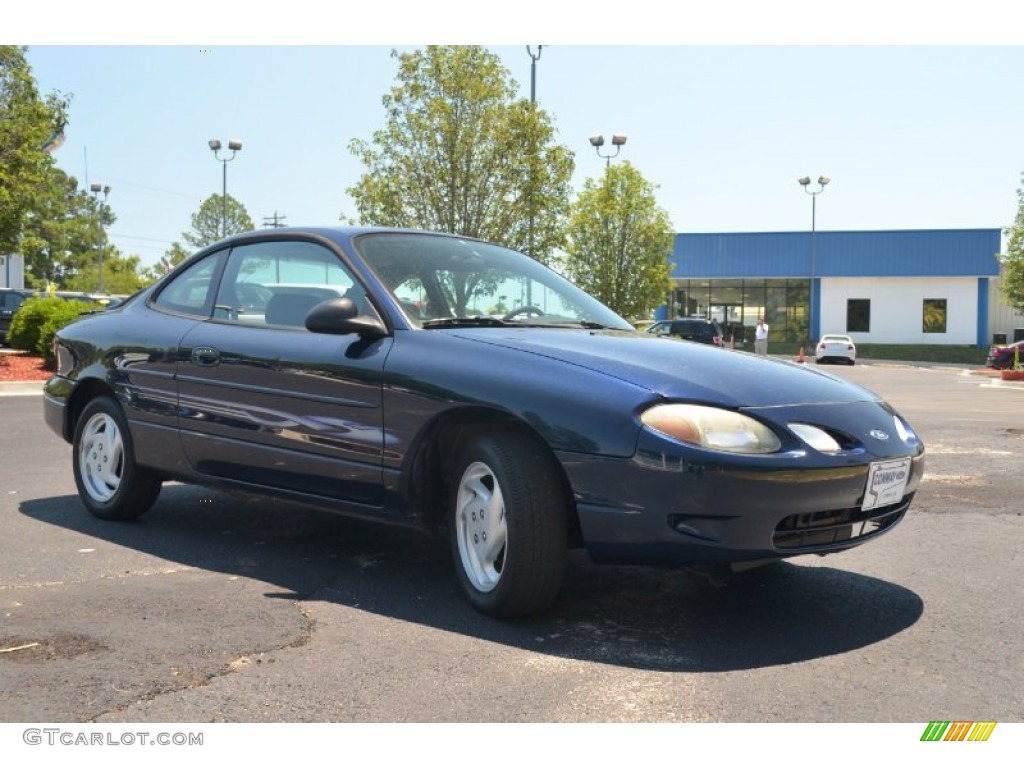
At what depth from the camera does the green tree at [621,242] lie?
4109cm

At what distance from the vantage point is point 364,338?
15.0 feet

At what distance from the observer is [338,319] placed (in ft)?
14.5

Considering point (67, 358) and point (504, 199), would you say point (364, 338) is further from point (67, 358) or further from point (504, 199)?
point (504, 199)

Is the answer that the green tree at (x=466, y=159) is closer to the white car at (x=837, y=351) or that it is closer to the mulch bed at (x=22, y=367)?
the mulch bed at (x=22, y=367)

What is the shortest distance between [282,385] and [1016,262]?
136ft

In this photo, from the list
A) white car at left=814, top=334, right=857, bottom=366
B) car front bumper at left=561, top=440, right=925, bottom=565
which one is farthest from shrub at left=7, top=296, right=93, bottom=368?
white car at left=814, top=334, right=857, bottom=366

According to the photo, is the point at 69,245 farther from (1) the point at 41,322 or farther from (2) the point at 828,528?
(2) the point at 828,528

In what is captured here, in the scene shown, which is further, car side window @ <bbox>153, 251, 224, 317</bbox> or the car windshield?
car side window @ <bbox>153, 251, 224, 317</bbox>

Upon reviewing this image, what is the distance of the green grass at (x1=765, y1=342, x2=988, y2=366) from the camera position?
1877 inches

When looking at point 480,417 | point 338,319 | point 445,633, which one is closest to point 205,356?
point 338,319

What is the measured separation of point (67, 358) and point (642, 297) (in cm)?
3629

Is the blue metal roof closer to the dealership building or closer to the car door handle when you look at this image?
the dealership building

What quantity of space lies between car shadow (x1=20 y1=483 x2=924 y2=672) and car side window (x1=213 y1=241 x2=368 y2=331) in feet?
3.67

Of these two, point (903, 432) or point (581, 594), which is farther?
point (581, 594)
